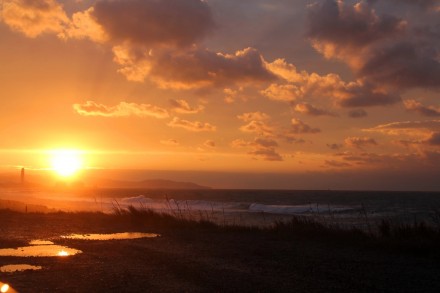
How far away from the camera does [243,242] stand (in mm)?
14484

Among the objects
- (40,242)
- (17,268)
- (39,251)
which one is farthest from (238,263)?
(40,242)

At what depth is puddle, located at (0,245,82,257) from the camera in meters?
11.6

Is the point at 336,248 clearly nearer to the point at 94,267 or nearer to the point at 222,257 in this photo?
the point at 222,257

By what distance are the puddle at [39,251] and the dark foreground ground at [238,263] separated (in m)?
0.47

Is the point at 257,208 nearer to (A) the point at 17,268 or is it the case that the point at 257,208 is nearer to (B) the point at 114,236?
(B) the point at 114,236

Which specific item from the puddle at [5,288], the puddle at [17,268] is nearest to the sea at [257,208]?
the puddle at [17,268]

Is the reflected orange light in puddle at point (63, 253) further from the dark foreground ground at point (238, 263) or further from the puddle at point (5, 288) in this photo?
the puddle at point (5, 288)

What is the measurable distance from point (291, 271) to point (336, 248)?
12.4 feet

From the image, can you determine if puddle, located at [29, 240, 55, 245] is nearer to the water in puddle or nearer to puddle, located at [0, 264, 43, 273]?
the water in puddle

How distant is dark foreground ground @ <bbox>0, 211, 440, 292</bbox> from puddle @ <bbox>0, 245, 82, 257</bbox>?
466mm

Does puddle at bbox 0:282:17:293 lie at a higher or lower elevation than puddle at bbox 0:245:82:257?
lower

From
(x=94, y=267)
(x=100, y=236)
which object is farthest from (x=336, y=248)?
(x=100, y=236)

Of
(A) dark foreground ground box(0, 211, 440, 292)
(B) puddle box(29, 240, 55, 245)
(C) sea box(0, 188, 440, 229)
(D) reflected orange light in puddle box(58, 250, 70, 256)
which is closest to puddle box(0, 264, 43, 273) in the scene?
(A) dark foreground ground box(0, 211, 440, 292)

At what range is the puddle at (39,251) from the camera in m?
11.6
